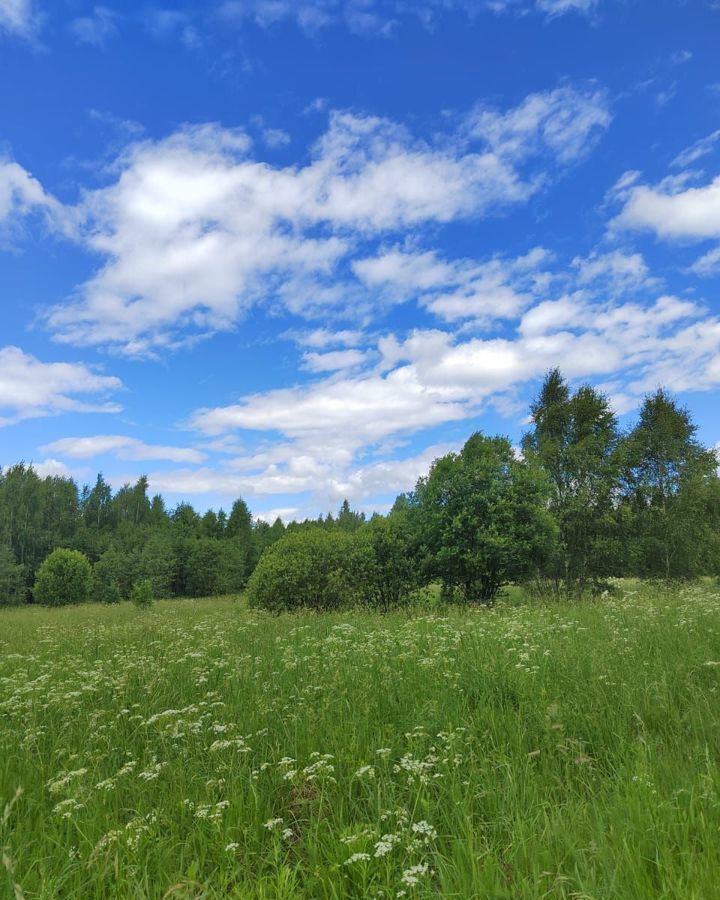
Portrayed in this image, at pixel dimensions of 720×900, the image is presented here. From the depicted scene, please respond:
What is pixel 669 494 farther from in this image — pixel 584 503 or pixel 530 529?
pixel 530 529

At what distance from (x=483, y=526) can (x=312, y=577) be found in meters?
6.51

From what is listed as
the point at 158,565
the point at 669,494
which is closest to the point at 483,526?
the point at 669,494

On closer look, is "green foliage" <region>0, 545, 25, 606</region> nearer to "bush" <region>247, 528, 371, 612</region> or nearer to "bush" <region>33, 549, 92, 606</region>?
"bush" <region>33, 549, 92, 606</region>

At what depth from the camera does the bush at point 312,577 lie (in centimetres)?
1875

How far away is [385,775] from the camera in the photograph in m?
3.68

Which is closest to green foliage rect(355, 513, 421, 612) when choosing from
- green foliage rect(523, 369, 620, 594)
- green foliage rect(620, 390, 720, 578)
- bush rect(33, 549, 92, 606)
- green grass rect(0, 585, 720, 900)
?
green foliage rect(523, 369, 620, 594)

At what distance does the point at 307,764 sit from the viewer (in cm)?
387

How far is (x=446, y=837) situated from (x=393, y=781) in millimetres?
610

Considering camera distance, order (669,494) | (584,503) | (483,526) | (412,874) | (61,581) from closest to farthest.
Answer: (412,874) < (483,526) < (584,503) < (669,494) < (61,581)

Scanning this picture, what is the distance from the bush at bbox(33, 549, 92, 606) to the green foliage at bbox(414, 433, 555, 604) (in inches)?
1289

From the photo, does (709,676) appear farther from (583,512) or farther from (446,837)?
(583,512)

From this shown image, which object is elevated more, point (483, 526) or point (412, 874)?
point (483, 526)

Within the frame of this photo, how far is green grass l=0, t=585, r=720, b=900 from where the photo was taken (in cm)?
266

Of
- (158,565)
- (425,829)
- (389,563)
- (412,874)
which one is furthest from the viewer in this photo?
(158,565)
